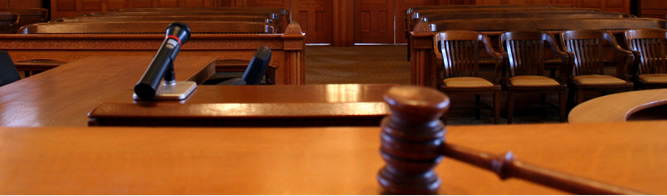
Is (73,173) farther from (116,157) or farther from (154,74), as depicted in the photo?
(154,74)

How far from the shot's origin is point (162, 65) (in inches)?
66.5

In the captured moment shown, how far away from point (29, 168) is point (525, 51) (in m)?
4.29

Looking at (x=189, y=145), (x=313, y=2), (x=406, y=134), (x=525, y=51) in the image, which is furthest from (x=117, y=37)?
(x=313, y=2)

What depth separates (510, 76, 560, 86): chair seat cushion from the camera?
14.6 feet

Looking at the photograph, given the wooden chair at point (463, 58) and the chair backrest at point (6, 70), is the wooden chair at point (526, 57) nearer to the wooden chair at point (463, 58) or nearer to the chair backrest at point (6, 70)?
the wooden chair at point (463, 58)

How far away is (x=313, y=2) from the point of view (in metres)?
11.6

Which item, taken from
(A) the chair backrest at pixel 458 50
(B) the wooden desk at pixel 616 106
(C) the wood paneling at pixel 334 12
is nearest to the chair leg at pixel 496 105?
(A) the chair backrest at pixel 458 50

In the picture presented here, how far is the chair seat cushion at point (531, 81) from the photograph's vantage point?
444 cm

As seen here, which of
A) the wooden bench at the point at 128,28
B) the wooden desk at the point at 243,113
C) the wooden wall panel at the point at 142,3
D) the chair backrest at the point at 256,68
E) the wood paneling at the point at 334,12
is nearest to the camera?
the wooden desk at the point at 243,113

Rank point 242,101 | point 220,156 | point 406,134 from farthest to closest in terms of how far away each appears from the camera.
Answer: point 242,101 < point 220,156 < point 406,134

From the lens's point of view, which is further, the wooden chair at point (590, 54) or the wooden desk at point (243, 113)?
the wooden chair at point (590, 54)

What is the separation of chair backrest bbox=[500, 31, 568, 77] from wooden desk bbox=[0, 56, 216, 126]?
Result: 2459 millimetres

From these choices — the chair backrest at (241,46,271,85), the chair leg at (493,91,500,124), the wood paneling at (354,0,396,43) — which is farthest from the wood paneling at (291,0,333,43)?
the chair backrest at (241,46,271,85)

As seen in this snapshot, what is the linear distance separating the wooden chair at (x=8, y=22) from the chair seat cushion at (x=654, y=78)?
7.51 m
